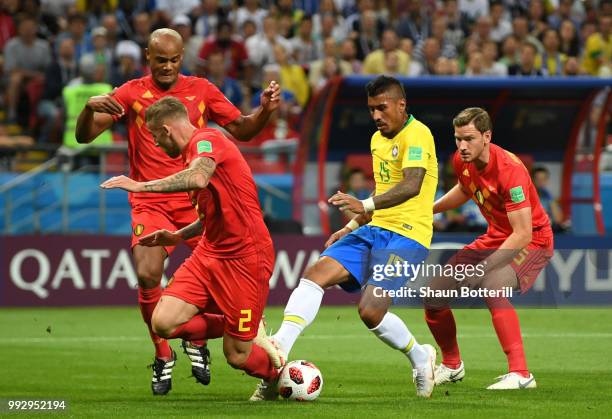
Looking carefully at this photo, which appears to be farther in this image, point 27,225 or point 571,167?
point 571,167

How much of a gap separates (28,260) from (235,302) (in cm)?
904

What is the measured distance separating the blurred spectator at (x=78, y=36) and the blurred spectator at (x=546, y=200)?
7.05 meters

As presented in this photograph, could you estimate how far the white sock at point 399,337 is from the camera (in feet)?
29.1

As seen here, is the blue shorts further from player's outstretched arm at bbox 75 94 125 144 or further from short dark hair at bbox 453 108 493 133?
player's outstretched arm at bbox 75 94 125 144

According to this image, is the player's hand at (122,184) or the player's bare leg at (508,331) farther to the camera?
the player's bare leg at (508,331)

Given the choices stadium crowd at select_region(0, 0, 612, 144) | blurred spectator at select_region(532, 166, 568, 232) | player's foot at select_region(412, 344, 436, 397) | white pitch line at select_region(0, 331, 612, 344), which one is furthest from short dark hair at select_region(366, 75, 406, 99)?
stadium crowd at select_region(0, 0, 612, 144)

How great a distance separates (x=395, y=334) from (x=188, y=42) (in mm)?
12888

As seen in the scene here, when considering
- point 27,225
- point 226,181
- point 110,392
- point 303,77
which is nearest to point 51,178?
point 27,225

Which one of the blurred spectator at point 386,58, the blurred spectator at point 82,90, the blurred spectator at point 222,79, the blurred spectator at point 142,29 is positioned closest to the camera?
the blurred spectator at point 82,90

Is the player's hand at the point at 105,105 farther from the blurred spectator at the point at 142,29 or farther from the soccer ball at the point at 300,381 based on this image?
the blurred spectator at the point at 142,29

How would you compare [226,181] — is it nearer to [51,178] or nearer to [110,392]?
[110,392]

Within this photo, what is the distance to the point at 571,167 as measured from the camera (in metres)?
19.5

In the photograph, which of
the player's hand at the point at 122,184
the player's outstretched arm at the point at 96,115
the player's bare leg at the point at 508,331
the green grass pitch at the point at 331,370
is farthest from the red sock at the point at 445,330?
the player's hand at the point at 122,184

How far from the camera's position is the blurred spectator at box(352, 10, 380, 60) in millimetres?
22109
